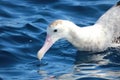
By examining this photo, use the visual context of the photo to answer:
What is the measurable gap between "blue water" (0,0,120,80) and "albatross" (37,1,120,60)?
0.46ft

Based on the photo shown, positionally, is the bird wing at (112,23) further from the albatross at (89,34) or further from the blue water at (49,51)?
the blue water at (49,51)

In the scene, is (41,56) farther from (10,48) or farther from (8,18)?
(8,18)

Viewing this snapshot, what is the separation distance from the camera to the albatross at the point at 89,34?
1027cm

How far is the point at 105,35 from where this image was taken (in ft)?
35.4

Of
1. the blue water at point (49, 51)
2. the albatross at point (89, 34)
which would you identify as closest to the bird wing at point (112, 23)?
the albatross at point (89, 34)

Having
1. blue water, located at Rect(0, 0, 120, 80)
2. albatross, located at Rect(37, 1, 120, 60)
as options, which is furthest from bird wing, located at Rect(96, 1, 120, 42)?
blue water, located at Rect(0, 0, 120, 80)

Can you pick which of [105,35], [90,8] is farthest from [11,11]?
[105,35]

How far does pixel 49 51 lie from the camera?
35.7 feet

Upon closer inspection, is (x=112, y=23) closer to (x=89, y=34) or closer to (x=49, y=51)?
(x=89, y=34)

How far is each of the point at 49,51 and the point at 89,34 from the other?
76 cm

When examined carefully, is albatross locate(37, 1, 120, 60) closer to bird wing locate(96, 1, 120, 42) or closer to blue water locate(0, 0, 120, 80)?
bird wing locate(96, 1, 120, 42)

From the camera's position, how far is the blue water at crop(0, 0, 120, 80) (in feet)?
32.0

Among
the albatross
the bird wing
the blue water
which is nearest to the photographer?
the blue water

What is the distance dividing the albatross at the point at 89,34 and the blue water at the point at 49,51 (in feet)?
0.46
